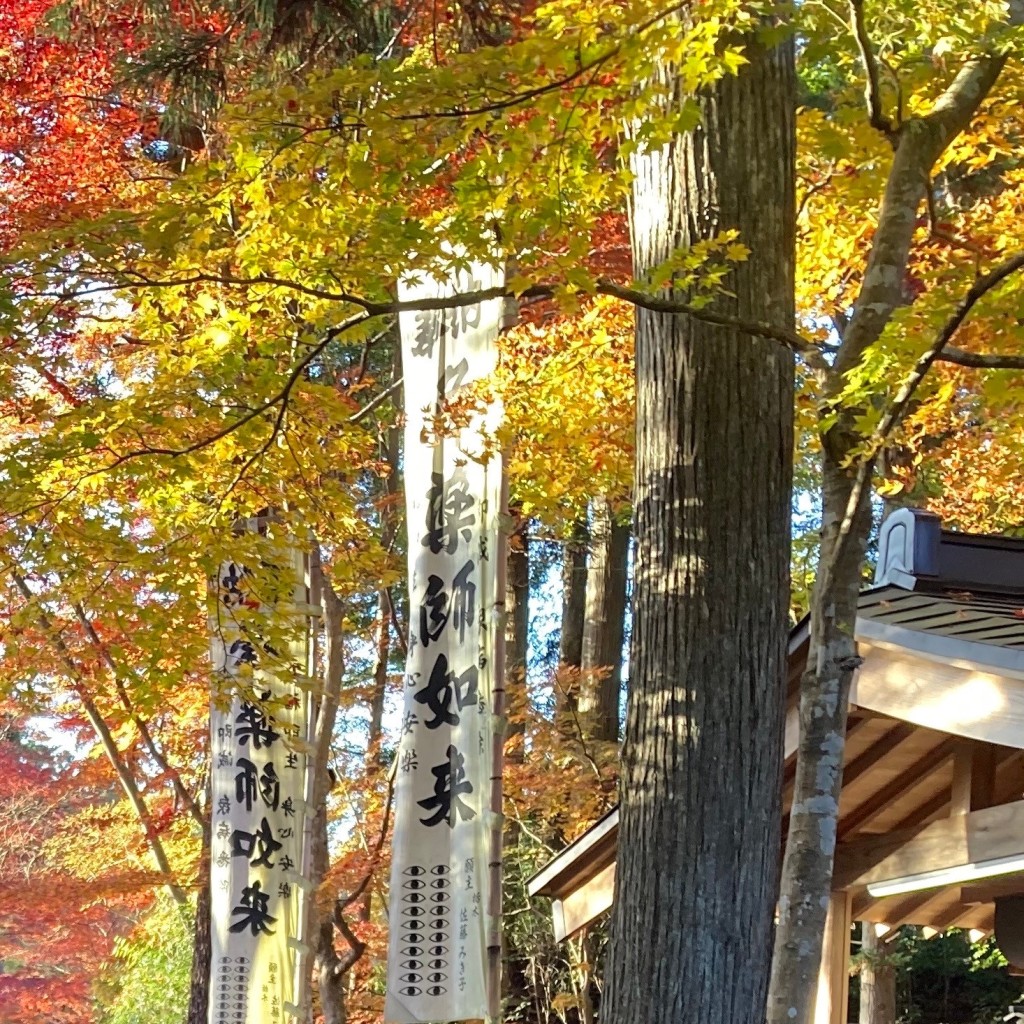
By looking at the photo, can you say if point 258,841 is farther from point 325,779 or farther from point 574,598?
point 574,598

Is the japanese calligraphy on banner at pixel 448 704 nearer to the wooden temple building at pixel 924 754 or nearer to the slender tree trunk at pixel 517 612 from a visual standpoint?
the wooden temple building at pixel 924 754

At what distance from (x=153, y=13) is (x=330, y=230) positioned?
428cm

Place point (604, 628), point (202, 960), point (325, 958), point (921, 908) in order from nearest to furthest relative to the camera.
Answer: point (921, 908) < point (325, 958) < point (202, 960) < point (604, 628)

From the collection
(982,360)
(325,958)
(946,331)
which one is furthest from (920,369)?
(325,958)

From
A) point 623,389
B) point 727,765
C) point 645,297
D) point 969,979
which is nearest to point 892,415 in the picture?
point 645,297

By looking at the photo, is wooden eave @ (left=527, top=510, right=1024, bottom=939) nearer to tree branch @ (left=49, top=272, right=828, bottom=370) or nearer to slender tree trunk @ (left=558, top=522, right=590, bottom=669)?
tree branch @ (left=49, top=272, right=828, bottom=370)

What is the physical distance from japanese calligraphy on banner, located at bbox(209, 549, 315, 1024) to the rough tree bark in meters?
3.75

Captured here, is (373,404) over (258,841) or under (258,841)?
over

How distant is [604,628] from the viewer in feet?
44.9

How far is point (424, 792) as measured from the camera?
561 cm

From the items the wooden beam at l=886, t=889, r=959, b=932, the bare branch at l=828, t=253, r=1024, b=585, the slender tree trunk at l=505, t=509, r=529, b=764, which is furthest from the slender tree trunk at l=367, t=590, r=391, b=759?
the bare branch at l=828, t=253, r=1024, b=585

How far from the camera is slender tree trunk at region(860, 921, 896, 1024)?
1252 centimetres

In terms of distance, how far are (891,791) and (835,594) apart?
118 inches

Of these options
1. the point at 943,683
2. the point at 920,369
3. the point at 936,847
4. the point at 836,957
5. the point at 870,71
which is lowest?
the point at 836,957
